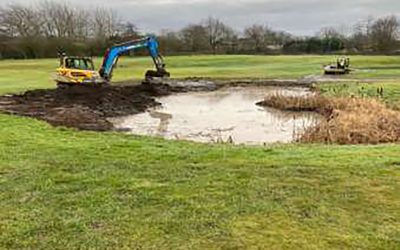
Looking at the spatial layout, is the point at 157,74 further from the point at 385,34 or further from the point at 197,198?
the point at 385,34

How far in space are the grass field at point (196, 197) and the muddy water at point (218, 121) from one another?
4997 mm

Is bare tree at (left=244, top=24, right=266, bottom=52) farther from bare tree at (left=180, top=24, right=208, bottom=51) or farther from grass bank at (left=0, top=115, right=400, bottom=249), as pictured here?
grass bank at (left=0, top=115, right=400, bottom=249)

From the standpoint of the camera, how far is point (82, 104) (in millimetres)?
23250

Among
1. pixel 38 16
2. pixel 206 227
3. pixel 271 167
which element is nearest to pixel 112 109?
pixel 271 167

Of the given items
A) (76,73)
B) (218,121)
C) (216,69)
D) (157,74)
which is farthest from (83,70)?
(216,69)

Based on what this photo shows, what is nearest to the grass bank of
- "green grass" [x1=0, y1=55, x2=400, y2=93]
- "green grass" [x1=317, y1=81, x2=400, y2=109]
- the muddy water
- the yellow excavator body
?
the muddy water

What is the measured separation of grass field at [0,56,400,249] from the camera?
555 cm

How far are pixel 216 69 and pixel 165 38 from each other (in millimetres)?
24948

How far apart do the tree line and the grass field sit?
55375 mm

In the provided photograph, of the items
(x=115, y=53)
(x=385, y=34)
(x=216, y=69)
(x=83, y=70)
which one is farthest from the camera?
(x=385, y=34)

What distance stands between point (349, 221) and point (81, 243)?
2.83 meters

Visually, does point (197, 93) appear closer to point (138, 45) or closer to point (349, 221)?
point (138, 45)

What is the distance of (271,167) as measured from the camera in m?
8.94

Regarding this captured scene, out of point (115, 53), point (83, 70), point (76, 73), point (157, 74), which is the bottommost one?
point (157, 74)
